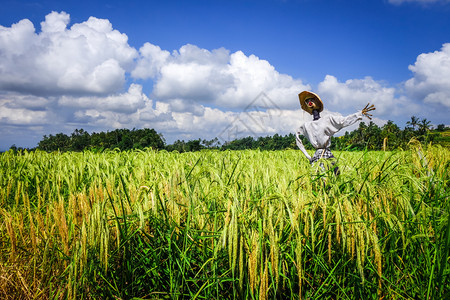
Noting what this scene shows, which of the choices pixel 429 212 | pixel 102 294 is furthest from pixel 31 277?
pixel 429 212

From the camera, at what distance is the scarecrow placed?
385cm

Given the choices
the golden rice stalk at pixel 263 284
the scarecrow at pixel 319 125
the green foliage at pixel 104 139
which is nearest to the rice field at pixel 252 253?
the golden rice stalk at pixel 263 284

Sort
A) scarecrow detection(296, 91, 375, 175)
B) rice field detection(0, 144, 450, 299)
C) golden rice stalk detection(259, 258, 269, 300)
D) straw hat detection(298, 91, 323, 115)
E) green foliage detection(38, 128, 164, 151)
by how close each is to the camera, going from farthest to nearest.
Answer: green foliage detection(38, 128, 164, 151)
straw hat detection(298, 91, 323, 115)
scarecrow detection(296, 91, 375, 175)
rice field detection(0, 144, 450, 299)
golden rice stalk detection(259, 258, 269, 300)

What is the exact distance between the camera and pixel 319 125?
4184mm

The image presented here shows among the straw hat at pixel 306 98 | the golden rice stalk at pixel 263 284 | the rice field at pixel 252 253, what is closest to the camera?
the golden rice stalk at pixel 263 284

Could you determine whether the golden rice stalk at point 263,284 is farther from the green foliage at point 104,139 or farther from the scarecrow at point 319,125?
the green foliage at point 104,139

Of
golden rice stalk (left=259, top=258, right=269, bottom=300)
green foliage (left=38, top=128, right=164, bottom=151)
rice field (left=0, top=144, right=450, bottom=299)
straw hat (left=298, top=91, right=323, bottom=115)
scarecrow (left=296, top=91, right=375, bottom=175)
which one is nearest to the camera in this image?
golden rice stalk (left=259, top=258, right=269, bottom=300)

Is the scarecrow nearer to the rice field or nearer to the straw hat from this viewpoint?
the straw hat

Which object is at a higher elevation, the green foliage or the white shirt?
the green foliage

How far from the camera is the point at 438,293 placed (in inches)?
49.9

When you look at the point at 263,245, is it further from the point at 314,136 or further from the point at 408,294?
the point at 314,136

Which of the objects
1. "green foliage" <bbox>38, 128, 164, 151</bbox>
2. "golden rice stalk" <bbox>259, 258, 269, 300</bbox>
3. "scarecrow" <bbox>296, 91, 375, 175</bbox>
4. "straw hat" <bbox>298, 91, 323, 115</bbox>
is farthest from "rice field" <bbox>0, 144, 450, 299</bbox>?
"green foliage" <bbox>38, 128, 164, 151</bbox>

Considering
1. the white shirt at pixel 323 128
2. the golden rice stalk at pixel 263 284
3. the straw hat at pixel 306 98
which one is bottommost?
the golden rice stalk at pixel 263 284

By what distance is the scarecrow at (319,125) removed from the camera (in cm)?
385
